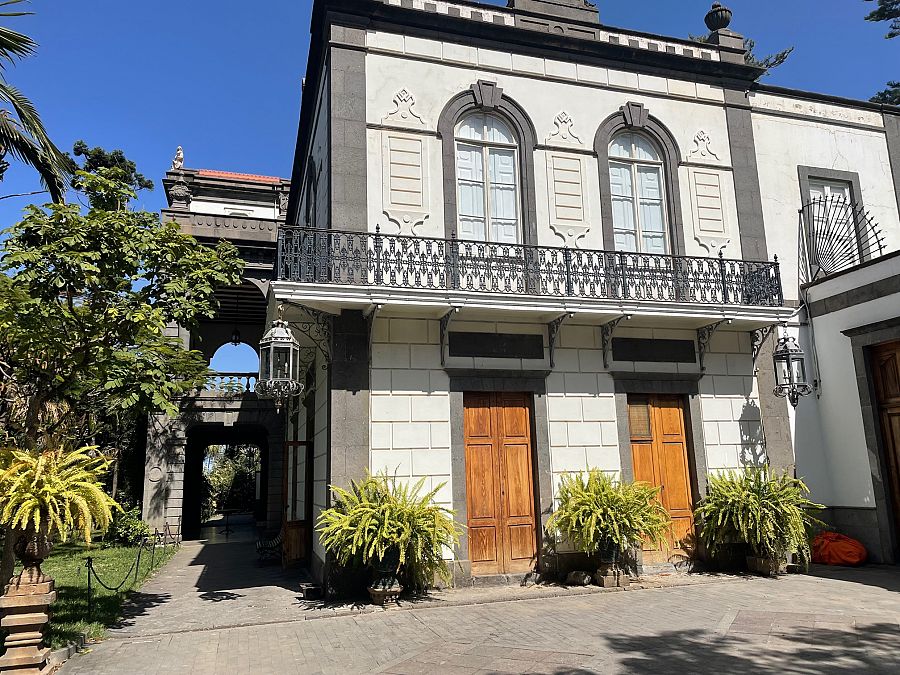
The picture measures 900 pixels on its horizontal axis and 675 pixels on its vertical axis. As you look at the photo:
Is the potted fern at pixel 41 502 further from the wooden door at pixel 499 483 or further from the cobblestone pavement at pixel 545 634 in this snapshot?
the wooden door at pixel 499 483

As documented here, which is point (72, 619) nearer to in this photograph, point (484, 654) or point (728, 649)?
point (484, 654)

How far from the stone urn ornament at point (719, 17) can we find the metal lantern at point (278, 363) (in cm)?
1017

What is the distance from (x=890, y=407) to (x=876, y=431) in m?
0.45

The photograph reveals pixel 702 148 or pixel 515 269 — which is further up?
pixel 702 148

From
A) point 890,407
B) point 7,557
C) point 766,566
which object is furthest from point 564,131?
point 7,557

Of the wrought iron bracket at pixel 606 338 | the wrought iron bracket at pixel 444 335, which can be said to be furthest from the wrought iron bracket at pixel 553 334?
the wrought iron bracket at pixel 444 335

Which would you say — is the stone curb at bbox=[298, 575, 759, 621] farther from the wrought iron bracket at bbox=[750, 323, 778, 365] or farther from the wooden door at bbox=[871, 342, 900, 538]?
the wrought iron bracket at bbox=[750, 323, 778, 365]

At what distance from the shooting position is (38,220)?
23.2 ft

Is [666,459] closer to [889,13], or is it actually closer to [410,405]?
[410,405]

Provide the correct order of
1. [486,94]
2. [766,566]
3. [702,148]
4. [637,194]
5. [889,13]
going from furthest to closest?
[889,13]
[702,148]
[637,194]
[486,94]
[766,566]

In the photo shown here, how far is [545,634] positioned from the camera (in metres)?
6.95

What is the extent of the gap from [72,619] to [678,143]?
11718 mm

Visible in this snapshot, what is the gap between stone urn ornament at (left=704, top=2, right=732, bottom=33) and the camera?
1269 centimetres

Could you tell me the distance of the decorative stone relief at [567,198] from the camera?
10992mm
